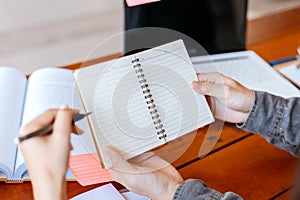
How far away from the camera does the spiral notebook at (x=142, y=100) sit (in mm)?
636

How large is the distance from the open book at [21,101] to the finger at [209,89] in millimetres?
215

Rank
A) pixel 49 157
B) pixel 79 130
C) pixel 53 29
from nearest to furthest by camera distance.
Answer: pixel 49 157 → pixel 79 130 → pixel 53 29

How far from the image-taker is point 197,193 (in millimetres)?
665

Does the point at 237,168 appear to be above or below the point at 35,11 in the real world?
below

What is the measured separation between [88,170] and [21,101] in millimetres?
283

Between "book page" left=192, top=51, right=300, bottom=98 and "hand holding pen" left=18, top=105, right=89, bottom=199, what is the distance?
53 cm

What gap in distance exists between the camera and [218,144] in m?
0.86

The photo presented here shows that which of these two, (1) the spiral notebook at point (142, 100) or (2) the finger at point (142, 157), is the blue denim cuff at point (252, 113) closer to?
(1) the spiral notebook at point (142, 100)

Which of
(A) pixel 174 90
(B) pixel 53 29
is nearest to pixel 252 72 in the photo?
(A) pixel 174 90

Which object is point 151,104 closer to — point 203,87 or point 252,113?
point 203,87

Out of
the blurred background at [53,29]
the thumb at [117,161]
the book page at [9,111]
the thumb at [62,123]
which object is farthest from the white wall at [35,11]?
the thumb at [62,123]

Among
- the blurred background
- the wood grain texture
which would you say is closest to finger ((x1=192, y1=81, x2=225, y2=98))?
the wood grain texture

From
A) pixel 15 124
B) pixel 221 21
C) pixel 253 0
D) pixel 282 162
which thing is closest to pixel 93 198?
pixel 15 124

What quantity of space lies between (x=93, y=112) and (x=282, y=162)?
416 millimetres
